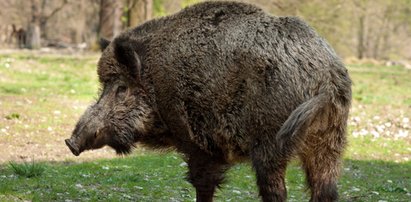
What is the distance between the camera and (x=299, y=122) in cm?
639

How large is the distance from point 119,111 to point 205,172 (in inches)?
46.0

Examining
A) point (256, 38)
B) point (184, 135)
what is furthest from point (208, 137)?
point (256, 38)

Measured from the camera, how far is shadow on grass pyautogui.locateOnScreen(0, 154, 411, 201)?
8766 millimetres

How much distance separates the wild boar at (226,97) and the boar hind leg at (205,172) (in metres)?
0.01

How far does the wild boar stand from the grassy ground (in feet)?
2.67

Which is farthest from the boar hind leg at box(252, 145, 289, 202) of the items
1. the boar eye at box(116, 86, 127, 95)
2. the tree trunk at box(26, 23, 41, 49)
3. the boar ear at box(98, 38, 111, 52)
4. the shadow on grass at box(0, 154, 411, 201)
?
the tree trunk at box(26, 23, 41, 49)

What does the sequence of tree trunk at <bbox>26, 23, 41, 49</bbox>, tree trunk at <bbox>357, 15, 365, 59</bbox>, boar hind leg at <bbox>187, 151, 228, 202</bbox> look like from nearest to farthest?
1. boar hind leg at <bbox>187, 151, 228, 202</bbox>
2. tree trunk at <bbox>26, 23, 41, 49</bbox>
3. tree trunk at <bbox>357, 15, 365, 59</bbox>

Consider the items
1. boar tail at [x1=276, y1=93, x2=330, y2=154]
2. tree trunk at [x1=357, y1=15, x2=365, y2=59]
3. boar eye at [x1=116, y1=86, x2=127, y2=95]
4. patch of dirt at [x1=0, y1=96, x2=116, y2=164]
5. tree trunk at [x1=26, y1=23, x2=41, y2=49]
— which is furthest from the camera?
tree trunk at [x1=357, y1=15, x2=365, y2=59]

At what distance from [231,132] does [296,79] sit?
2.78ft

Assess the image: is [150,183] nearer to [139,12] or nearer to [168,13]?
[139,12]

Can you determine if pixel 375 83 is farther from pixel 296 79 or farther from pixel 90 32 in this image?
pixel 90 32

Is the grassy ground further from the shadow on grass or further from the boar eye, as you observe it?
the boar eye

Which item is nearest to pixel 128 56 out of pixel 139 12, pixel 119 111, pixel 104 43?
pixel 119 111

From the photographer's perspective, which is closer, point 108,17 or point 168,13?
point 108,17
